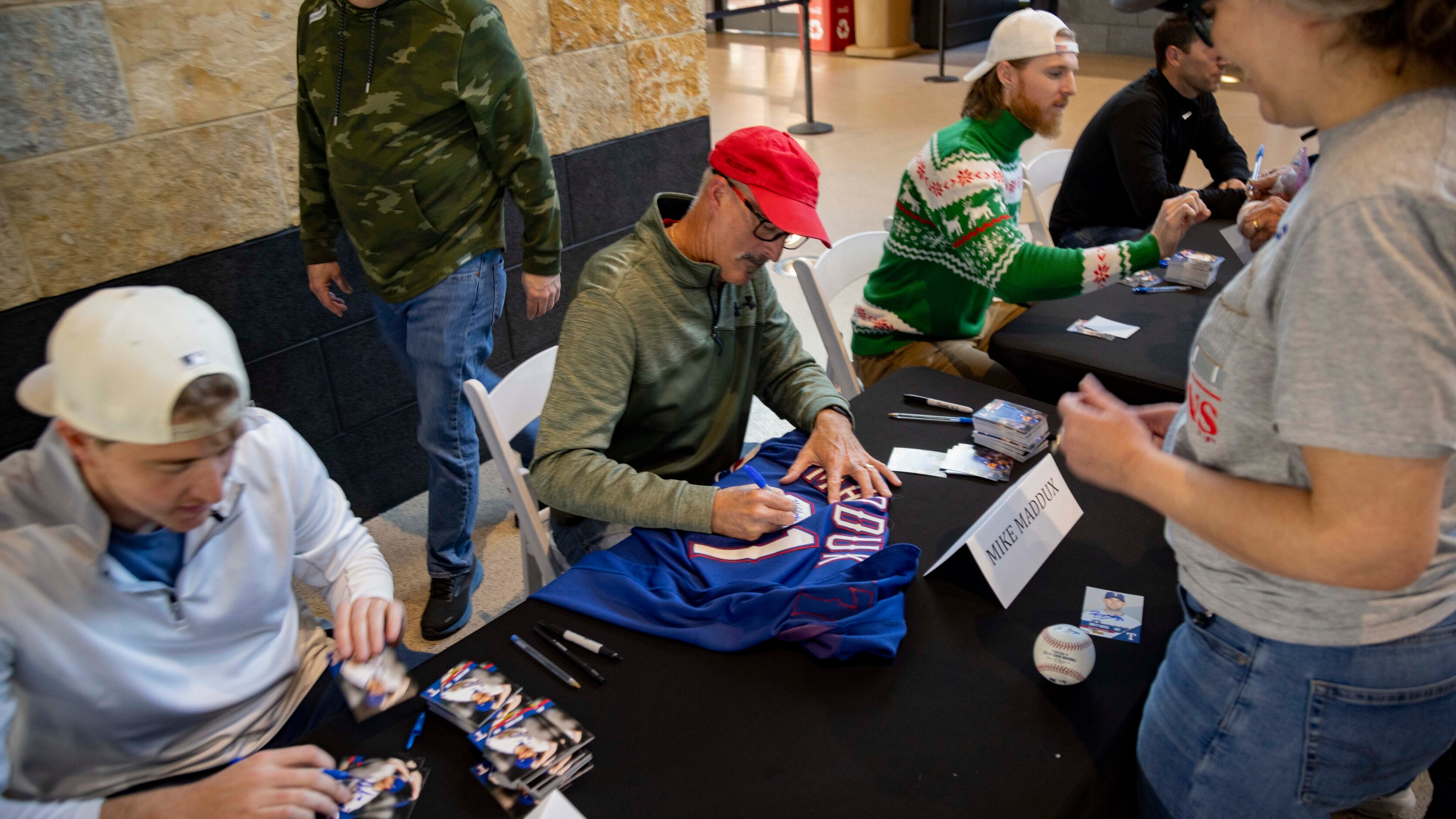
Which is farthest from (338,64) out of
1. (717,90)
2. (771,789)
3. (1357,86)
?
(717,90)

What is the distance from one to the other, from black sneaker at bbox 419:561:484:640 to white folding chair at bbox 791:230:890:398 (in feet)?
3.90

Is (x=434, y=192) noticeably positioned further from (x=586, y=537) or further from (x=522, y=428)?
(x=586, y=537)

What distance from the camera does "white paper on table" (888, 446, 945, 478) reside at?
1690mm

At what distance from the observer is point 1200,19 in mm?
922

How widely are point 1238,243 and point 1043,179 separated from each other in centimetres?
111

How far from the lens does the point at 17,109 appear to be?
2.10m

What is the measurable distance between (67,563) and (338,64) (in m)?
1.55

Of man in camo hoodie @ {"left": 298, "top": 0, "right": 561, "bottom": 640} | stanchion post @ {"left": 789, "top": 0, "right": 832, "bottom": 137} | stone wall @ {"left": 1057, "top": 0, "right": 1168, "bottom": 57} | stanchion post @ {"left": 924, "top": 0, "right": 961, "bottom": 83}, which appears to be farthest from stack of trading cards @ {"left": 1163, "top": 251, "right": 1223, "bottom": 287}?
stone wall @ {"left": 1057, "top": 0, "right": 1168, "bottom": 57}

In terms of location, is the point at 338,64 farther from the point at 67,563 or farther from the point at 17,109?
the point at 67,563

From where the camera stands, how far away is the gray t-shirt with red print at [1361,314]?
27.7 inches

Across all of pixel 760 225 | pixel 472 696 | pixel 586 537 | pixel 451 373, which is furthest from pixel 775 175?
pixel 451 373

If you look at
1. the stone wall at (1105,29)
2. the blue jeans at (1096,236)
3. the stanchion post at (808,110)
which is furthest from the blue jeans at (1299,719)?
the stone wall at (1105,29)

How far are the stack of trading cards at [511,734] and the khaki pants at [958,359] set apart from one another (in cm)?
152

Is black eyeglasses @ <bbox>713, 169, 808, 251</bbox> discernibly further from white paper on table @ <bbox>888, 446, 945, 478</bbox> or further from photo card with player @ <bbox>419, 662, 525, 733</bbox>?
photo card with player @ <bbox>419, 662, 525, 733</bbox>
